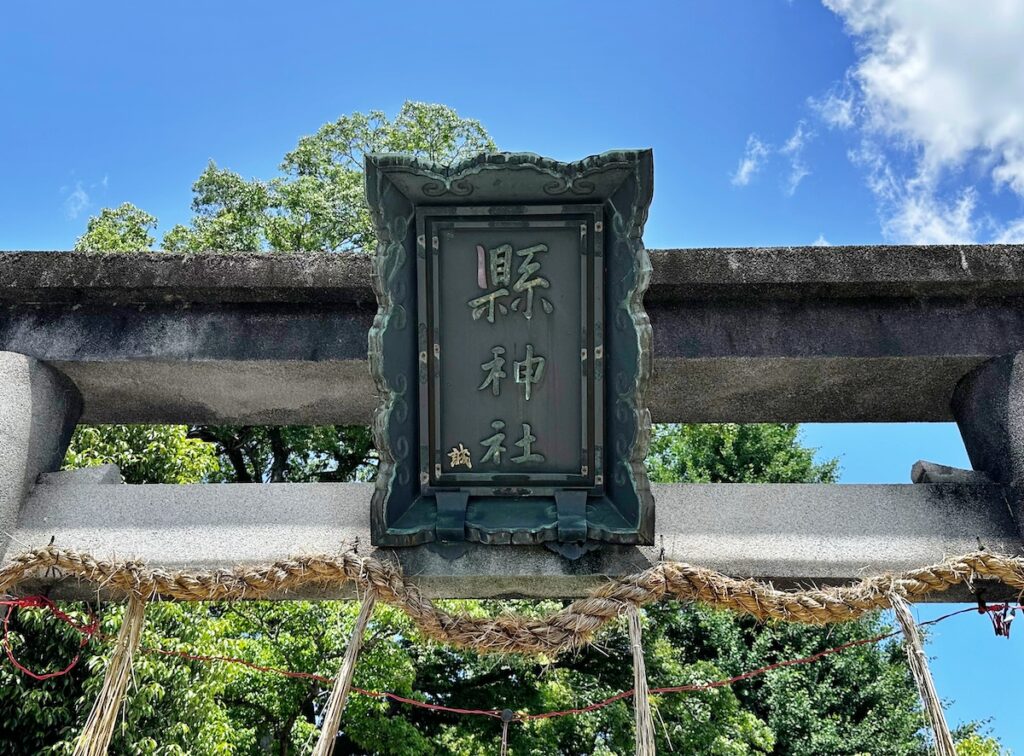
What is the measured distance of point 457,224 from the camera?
300 centimetres

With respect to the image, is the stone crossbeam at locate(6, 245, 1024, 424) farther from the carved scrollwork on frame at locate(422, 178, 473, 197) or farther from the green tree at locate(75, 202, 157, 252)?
the green tree at locate(75, 202, 157, 252)

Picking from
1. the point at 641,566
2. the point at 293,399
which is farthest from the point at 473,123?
the point at 641,566

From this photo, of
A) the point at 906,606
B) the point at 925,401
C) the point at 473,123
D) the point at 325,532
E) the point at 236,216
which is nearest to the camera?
the point at 906,606

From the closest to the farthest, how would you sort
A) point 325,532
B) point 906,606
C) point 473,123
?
point 906,606, point 325,532, point 473,123

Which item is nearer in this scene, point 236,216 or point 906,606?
point 906,606

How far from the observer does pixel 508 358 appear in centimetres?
301

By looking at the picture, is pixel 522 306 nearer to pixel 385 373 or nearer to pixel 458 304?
pixel 458 304

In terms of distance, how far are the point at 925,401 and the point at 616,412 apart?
154cm

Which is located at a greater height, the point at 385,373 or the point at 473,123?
the point at 473,123

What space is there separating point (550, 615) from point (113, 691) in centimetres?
146

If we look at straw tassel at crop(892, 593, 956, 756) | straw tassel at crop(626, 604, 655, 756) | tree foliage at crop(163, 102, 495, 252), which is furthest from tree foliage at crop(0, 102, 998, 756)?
straw tassel at crop(892, 593, 956, 756)

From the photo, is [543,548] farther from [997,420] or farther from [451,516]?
[997,420]

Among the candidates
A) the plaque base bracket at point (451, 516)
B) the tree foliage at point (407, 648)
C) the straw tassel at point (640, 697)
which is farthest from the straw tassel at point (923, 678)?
the tree foliage at point (407, 648)

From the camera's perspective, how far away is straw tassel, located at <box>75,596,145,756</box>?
9.04 ft
